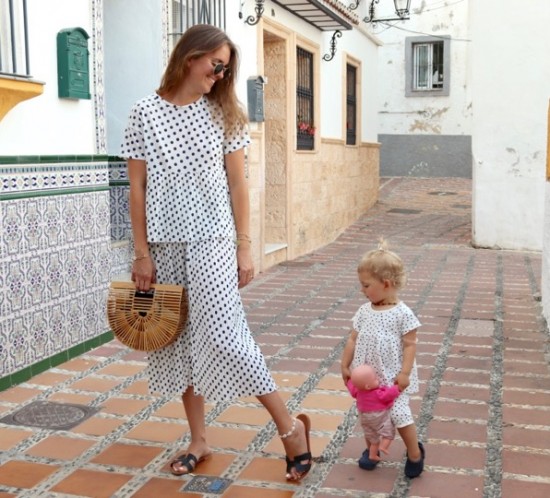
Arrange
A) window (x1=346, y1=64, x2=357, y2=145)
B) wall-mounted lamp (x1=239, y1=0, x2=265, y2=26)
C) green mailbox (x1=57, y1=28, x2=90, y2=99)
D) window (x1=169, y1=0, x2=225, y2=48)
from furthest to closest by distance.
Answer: window (x1=346, y1=64, x2=357, y2=145), wall-mounted lamp (x1=239, y1=0, x2=265, y2=26), window (x1=169, y1=0, x2=225, y2=48), green mailbox (x1=57, y1=28, x2=90, y2=99)

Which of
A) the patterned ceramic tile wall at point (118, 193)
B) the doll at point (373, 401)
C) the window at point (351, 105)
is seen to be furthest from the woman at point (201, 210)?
the window at point (351, 105)

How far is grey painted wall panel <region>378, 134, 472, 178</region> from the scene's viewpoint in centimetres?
2072

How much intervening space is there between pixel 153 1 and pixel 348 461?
433 centimetres

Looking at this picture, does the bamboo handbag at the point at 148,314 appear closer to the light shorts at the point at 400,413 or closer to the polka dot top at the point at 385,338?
the polka dot top at the point at 385,338

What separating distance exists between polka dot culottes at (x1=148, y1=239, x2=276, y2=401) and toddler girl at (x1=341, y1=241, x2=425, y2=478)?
389mm

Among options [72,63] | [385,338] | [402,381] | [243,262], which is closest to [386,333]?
[385,338]

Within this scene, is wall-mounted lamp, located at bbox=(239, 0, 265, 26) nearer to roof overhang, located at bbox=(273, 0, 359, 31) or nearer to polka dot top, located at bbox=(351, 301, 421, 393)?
roof overhang, located at bbox=(273, 0, 359, 31)

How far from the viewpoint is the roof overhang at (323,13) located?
9.52 metres

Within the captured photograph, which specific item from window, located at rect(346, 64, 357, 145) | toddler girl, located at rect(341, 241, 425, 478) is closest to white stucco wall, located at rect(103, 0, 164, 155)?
toddler girl, located at rect(341, 241, 425, 478)

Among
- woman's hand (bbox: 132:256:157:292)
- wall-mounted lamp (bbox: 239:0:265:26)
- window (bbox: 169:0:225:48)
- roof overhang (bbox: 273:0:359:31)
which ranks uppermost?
roof overhang (bbox: 273:0:359:31)

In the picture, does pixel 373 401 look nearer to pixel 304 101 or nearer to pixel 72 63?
pixel 72 63

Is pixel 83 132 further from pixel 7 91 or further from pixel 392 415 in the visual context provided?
pixel 392 415

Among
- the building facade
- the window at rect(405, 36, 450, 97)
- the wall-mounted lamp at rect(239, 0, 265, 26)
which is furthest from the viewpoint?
the window at rect(405, 36, 450, 97)

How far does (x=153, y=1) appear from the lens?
642 cm
